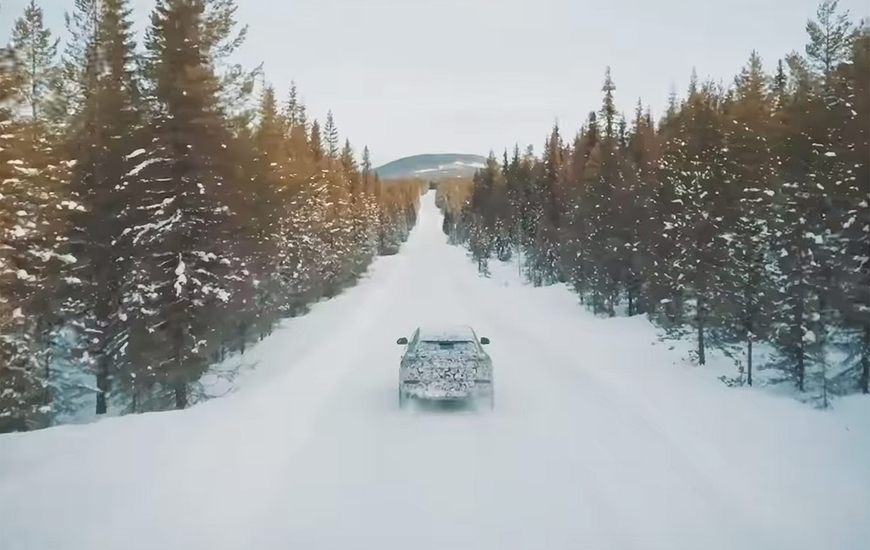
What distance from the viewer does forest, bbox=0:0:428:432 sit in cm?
1744

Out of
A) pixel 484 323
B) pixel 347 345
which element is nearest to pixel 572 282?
pixel 484 323

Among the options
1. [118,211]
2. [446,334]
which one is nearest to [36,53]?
[118,211]

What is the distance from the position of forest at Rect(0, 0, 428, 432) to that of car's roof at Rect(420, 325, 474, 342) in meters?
6.46

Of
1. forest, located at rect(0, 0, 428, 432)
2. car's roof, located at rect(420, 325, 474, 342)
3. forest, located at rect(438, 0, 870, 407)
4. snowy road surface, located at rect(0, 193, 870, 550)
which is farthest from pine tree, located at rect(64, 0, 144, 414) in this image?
forest, located at rect(438, 0, 870, 407)

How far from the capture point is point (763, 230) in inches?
740

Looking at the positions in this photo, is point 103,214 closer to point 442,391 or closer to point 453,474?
point 442,391

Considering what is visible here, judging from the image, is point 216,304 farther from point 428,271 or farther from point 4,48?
point 428,271

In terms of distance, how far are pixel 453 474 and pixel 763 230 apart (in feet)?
45.8

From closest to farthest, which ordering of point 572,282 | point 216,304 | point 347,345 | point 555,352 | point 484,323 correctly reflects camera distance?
1. point 216,304
2. point 555,352
3. point 347,345
4. point 484,323
5. point 572,282

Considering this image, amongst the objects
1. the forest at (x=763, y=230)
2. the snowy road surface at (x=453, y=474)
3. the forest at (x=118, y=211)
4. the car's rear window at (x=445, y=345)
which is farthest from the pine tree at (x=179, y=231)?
the forest at (x=763, y=230)

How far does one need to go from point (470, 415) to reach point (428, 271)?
61.6 m

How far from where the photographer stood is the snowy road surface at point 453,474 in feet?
22.3

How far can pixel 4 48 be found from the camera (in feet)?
50.1

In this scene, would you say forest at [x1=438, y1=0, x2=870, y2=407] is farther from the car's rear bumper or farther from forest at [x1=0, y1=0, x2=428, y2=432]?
forest at [x1=0, y1=0, x2=428, y2=432]
